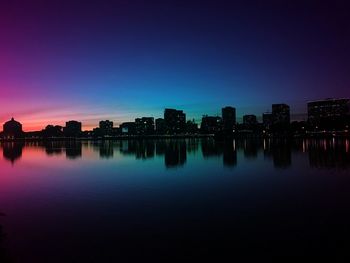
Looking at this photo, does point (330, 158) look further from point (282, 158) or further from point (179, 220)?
point (179, 220)

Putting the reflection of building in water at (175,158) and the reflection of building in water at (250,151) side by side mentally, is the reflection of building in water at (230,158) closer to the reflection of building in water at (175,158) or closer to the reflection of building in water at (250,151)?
the reflection of building in water at (250,151)

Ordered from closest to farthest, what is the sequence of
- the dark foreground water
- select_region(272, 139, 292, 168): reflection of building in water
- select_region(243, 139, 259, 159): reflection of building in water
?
1. the dark foreground water
2. select_region(272, 139, 292, 168): reflection of building in water
3. select_region(243, 139, 259, 159): reflection of building in water

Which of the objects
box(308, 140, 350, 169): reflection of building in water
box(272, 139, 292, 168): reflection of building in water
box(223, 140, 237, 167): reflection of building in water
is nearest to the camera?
box(308, 140, 350, 169): reflection of building in water

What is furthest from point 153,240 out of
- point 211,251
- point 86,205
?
point 86,205

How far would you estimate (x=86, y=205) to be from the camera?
2505 centimetres

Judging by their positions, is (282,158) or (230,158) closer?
(282,158)

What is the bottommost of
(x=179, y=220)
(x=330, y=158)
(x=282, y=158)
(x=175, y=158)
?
(x=179, y=220)

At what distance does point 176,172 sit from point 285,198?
64.4 ft

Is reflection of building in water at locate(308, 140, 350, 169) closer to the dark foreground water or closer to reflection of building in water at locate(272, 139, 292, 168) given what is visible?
reflection of building in water at locate(272, 139, 292, 168)

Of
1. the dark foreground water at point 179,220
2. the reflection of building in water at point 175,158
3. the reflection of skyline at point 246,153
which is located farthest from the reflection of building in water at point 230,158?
the dark foreground water at point 179,220

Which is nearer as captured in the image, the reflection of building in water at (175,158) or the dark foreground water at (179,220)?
the dark foreground water at (179,220)

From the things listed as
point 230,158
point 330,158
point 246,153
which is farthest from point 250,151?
point 330,158

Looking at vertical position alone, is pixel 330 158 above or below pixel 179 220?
above

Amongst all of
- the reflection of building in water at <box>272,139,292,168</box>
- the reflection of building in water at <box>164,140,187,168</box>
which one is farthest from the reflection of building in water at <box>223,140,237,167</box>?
the reflection of building in water at <box>164,140,187,168</box>
